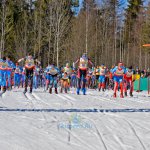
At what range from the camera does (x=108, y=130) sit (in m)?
7.96

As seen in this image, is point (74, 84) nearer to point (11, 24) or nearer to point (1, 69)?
point (1, 69)

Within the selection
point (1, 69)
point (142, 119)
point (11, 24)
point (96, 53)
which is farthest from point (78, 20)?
point (142, 119)

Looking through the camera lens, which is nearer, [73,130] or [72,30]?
[73,130]

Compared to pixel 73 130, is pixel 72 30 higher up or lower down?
higher up

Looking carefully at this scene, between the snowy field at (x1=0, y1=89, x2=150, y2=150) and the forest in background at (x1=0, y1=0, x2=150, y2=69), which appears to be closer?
the snowy field at (x1=0, y1=89, x2=150, y2=150)

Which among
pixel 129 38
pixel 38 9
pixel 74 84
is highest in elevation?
pixel 38 9

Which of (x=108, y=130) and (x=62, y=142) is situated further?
(x=108, y=130)

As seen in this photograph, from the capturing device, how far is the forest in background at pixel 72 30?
147 ft

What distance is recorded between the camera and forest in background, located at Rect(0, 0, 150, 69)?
44.9 metres

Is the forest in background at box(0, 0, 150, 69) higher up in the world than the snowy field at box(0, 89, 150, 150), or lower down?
higher up

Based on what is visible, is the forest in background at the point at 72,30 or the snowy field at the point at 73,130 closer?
the snowy field at the point at 73,130

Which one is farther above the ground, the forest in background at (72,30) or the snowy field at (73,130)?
the forest in background at (72,30)

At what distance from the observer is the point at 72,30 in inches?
1876

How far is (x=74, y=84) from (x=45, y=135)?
2356 cm
